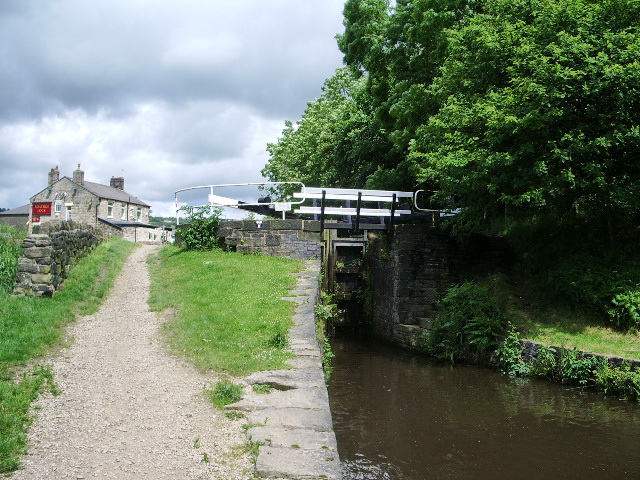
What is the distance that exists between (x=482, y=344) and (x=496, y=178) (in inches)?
137

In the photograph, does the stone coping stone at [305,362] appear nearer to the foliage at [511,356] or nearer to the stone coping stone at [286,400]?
the stone coping stone at [286,400]

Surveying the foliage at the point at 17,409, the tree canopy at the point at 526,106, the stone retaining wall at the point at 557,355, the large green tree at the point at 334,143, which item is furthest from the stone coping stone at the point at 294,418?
the large green tree at the point at 334,143

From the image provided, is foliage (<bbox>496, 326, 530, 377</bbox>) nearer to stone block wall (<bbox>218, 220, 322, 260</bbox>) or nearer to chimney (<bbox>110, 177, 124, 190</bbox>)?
stone block wall (<bbox>218, 220, 322, 260</bbox>)

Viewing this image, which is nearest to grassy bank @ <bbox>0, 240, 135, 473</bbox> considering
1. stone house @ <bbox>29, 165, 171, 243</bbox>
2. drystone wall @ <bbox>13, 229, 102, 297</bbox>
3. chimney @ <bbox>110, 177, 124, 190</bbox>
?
drystone wall @ <bbox>13, 229, 102, 297</bbox>

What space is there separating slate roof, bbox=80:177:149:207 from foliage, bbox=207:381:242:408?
42015 millimetres

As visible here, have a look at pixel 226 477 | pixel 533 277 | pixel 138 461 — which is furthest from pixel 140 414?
pixel 533 277

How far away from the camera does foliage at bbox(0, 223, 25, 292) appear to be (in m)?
9.23

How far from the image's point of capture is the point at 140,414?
457 centimetres

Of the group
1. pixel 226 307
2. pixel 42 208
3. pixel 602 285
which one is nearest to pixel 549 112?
pixel 602 285

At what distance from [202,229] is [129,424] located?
12037mm

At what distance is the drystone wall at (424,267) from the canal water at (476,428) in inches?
130

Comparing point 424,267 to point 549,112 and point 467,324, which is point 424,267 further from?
point 549,112

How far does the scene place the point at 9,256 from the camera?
9992 millimetres

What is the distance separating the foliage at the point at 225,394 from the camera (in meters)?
4.80
